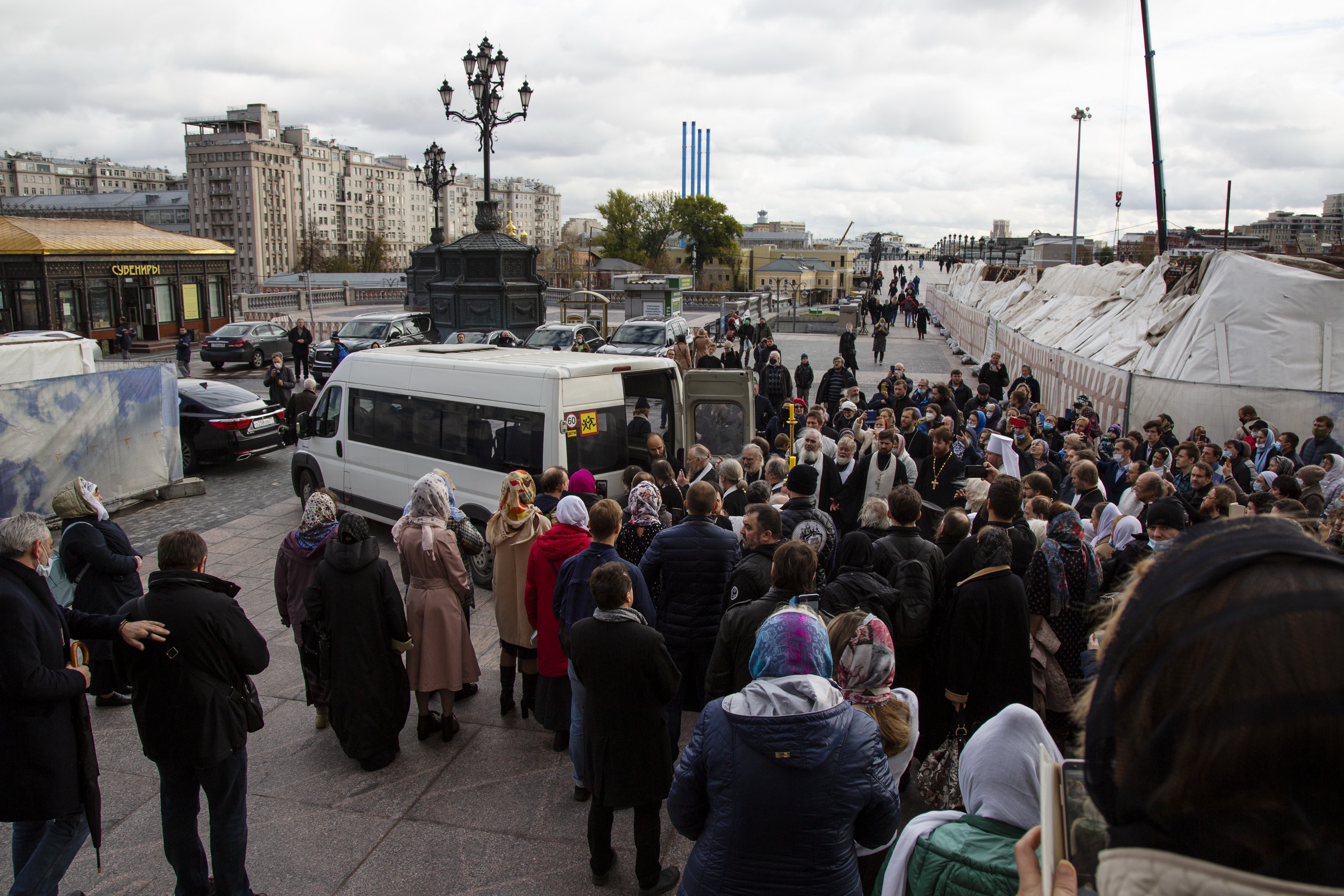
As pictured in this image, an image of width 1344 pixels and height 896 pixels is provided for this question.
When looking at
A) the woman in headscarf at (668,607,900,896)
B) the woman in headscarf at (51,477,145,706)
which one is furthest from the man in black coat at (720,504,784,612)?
the woman in headscarf at (51,477,145,706)

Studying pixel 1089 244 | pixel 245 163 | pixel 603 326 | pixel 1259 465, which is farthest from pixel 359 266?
pixel 1259 465

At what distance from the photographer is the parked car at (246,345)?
1025 inches

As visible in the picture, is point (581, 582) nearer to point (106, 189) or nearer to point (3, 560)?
point (3, 560)

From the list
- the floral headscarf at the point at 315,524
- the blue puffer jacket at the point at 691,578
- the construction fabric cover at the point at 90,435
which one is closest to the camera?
the blue puffer jacket at the point at 691,578

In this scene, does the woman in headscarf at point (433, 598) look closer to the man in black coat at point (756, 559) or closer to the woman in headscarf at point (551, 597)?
the woman in headscarf at point (551, 597)

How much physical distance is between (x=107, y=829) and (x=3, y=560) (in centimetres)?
200

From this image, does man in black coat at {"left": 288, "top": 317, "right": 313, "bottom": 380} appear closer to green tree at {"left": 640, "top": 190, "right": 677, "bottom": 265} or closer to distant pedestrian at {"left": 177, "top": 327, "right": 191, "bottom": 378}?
distant pedestrian at {"left": 177, "top": 327, "right": 191, "bottom": 378}

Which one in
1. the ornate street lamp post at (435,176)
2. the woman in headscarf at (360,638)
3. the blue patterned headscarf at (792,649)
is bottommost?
the woman in headscarf at (360,638)

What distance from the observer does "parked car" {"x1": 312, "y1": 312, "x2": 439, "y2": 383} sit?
24.0m

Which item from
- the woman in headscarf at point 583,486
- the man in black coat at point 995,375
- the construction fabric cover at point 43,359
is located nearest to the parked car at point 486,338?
the construction fabric cover at point 43,359

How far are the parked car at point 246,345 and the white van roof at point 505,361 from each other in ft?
57.5

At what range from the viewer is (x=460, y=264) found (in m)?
25.9

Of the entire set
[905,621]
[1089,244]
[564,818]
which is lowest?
[564,818]

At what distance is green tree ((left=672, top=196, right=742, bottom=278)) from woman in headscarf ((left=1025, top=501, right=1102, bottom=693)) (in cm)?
10447
